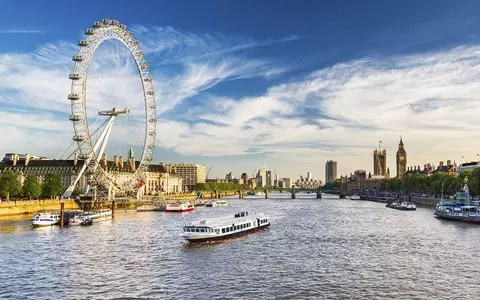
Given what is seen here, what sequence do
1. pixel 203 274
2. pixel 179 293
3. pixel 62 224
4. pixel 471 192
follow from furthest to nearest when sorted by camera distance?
pixel 471 192 → pixel 62 224 → pixel 203 274 → pixel 179 293

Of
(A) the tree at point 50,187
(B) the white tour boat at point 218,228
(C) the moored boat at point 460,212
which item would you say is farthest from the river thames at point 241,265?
(A) the tree at point 50,187

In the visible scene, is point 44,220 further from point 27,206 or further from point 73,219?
point 27,206

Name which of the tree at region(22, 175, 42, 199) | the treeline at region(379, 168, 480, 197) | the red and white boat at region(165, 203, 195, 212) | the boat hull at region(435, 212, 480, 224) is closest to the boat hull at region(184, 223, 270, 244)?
the boat hull at region(435, 212, 480, 224)

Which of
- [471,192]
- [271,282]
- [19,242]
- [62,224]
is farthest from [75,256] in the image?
[471,192]

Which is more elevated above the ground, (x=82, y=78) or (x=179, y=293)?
(x=82, y=78)

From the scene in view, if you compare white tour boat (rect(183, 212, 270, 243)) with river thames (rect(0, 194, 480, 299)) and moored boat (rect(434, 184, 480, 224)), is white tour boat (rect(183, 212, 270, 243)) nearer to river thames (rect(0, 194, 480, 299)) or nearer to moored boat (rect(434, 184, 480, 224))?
river thames (rect(0, 194, 480, 299))

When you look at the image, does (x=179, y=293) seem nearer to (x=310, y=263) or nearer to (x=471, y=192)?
(x=310, y=263)

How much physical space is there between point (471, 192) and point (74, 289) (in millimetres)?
120304

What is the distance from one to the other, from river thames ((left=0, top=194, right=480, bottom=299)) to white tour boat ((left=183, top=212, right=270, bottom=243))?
4.33ft

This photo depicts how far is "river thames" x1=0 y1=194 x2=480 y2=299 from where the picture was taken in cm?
3412

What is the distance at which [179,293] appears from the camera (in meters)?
33.6

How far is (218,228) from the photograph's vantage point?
6003 centimetres

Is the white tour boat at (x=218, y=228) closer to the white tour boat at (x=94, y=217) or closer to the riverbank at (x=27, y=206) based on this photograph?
the white tour boat at (x=94, y=217)

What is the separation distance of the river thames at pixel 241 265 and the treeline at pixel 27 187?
31931 millimetres
